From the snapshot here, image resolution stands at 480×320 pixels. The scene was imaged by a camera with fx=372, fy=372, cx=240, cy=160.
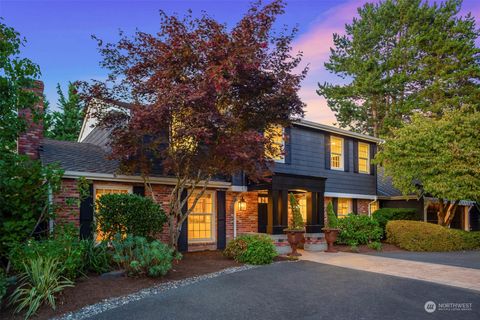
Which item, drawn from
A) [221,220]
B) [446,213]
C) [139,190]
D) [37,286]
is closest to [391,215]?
[446,213]

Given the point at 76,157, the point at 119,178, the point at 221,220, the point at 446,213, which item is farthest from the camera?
the point at 446,213

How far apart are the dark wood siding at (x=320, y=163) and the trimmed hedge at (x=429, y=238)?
3204 millimetres

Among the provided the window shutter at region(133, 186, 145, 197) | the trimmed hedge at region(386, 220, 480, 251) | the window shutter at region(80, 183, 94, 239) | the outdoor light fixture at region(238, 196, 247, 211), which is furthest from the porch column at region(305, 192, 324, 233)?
the window shutter at region(80, 183, 94, 239)

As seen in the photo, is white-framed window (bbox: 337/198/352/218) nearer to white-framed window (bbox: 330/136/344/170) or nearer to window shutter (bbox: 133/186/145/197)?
white-framed window (bbox: 330/136/344/170)

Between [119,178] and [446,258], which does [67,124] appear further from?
[446,258]

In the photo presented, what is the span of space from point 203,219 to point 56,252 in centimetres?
719

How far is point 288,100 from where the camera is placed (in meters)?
10.4

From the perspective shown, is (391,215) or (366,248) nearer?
(366,248)

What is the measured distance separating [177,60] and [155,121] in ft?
5.65

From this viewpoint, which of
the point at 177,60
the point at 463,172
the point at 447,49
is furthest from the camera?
the point at 447,49

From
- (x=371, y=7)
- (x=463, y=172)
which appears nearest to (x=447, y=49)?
(x=371, y=7)

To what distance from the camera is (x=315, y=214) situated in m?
15.3

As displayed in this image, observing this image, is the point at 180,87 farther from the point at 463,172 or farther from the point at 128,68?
the point at 463,172

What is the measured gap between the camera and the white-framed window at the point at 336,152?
691 inches
